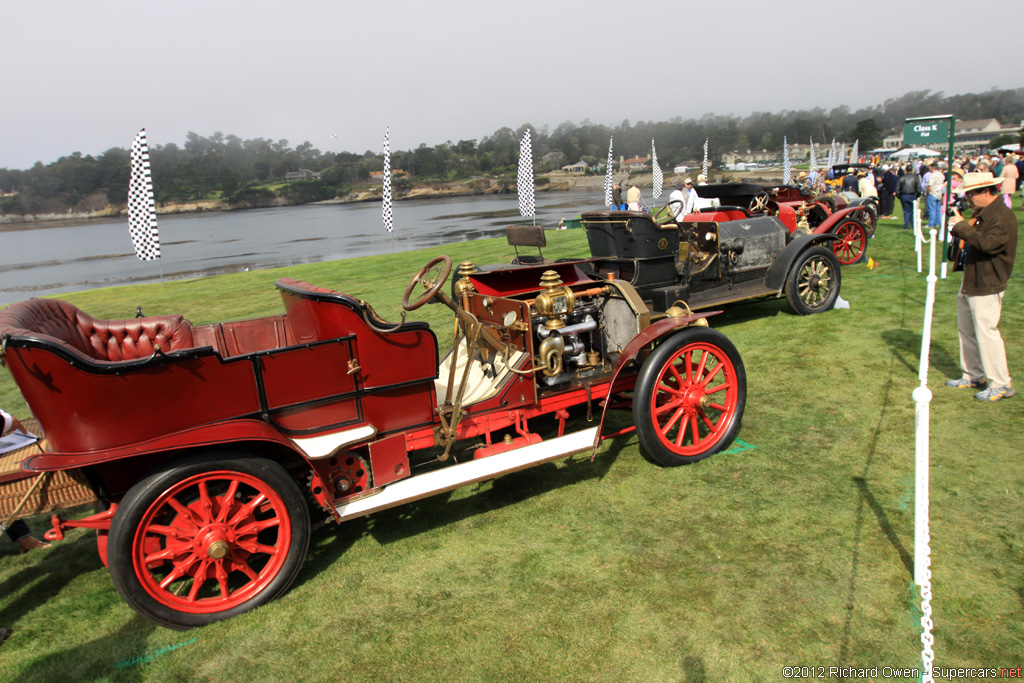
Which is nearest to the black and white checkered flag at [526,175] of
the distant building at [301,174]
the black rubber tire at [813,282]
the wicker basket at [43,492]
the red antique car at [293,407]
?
the black rubber tire at [813,282]

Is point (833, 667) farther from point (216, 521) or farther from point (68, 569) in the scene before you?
point (68, 569)

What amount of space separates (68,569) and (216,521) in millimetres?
1387

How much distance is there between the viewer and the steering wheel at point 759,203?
9.39 m

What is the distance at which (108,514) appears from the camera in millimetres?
2789

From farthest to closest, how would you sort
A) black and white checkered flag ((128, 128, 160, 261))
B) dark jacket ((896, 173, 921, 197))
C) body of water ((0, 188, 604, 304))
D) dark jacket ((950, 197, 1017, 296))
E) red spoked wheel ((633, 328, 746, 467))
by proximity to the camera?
1. body of water ((0, 188, 604, 304))
2. dark jacket ((896, 173, 921, 197))
3. black and white checkered flag ((128, 128, 160, 261))
4. dark jacket ((950, 197, 1017, 296))
5. red spoked wheel ((633, 328, 746, 467))

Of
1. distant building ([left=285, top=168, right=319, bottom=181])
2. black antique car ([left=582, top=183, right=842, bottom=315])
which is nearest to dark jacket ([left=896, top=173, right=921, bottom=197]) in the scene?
black antique car ([left=582, top=183, right=842, bottom=315])

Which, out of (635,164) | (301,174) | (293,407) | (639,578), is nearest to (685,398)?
(639,578)

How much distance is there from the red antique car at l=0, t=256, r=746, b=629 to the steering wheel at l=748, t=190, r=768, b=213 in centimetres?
621

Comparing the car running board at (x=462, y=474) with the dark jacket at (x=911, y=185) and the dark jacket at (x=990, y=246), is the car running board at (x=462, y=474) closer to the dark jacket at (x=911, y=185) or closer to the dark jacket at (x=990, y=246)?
the dark jacket at (x=990, y=246)

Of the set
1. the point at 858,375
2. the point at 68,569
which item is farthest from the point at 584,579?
the point at 858,375

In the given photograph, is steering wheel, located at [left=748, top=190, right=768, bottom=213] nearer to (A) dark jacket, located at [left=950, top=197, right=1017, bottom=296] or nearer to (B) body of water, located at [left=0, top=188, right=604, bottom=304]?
(A) dark jacket, located at [left=950, top=197, right=1017, bottom=296]

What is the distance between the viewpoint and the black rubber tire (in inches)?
291

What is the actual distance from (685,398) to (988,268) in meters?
2.56

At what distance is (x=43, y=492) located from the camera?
2816 millimetres
